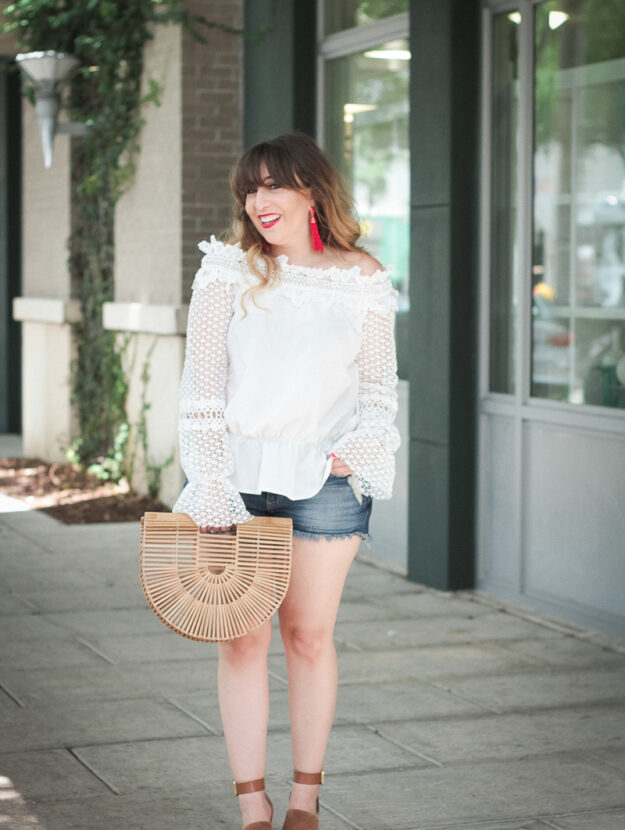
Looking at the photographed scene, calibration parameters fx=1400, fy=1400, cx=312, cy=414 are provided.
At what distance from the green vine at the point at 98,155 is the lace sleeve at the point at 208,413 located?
6206mm

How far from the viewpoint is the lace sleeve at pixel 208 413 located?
3.50m

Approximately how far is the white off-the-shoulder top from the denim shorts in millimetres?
45

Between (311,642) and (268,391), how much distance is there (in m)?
0.67

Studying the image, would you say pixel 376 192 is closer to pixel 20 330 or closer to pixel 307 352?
pixel 307 352

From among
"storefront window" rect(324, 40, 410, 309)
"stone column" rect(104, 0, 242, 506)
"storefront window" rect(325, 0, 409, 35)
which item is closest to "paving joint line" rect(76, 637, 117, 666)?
"storefront window" rect(324, 40, 410, 309)

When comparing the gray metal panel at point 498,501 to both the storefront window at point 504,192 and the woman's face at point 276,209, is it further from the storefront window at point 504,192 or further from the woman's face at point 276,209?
the woman's face at point 276,209

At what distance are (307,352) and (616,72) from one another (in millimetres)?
3392

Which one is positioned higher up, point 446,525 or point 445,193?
point 445,193

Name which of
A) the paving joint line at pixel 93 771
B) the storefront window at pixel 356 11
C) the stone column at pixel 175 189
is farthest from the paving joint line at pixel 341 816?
the stone column at pixel 175 189

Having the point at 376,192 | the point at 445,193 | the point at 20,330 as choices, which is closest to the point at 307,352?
the point at 445,193

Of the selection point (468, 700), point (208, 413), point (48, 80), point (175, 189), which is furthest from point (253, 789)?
point (48, 80)

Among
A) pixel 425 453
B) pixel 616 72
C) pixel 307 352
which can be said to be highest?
pixel 616 72

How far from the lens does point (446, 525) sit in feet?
23.2

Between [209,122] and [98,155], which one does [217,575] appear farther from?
[98,155]
